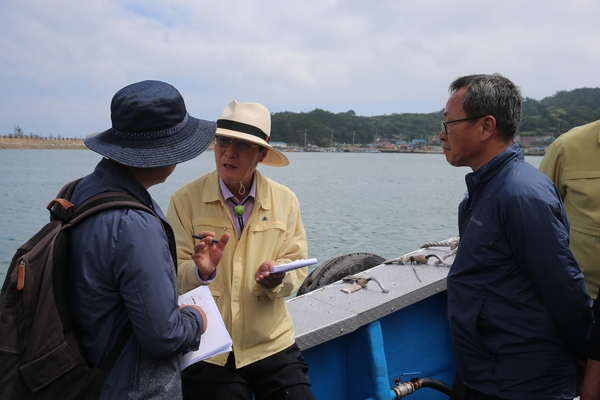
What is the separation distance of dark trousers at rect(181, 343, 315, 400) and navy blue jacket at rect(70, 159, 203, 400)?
0.78 m

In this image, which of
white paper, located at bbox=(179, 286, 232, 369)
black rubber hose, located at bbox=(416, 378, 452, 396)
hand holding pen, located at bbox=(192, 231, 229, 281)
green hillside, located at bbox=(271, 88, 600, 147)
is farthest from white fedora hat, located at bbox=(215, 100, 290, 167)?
green hillside, located at bbox=(271, 88, 600, 147)

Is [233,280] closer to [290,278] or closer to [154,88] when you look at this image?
[290,278]

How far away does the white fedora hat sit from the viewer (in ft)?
8.45

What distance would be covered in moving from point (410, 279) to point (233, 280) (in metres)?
1.49

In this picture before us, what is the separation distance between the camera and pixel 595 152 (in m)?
2.52

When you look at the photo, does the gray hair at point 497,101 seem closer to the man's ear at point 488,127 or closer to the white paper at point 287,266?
the man's ear at point 488,127

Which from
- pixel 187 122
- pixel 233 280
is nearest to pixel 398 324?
pixel 233 280

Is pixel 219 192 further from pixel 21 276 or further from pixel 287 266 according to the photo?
pixel 21 276

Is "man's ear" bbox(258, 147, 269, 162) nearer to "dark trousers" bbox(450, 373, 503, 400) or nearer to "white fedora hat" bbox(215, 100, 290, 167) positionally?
"white fedora hat" bbox(215, 100, 290, 167)

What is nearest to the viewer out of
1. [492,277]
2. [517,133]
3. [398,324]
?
[492,277]

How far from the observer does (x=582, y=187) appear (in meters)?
2.51

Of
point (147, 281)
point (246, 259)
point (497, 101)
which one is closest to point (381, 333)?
point (246, 259)

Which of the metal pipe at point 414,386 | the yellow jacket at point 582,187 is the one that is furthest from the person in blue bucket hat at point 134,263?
the yellow jacket at point 582,187

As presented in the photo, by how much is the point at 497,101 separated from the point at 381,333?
5.21ft
